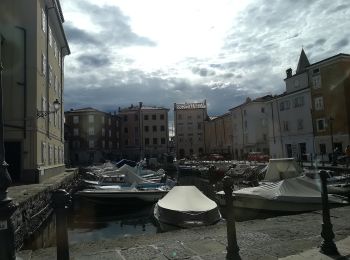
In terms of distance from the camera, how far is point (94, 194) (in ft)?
80.2

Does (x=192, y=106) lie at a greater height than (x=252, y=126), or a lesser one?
greater

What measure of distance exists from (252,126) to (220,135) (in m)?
21.3

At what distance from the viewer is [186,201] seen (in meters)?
15.4

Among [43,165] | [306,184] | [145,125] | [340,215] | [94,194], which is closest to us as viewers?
[340,215]

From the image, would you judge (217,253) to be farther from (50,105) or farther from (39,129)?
(50,105)

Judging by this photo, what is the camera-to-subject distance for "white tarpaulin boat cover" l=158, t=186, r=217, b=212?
15019 mm

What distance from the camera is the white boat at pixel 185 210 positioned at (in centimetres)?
1446

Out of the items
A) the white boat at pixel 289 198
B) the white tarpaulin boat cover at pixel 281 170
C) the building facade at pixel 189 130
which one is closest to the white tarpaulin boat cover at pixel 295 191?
the white boat at pixel 289 198

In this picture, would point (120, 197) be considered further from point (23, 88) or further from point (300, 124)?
point (300, 124)

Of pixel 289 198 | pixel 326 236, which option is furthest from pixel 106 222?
pixel 326 236

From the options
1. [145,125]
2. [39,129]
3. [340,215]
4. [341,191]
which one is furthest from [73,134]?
[340,215]

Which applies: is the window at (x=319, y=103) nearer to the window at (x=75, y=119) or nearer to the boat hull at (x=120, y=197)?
the boat hull at (x=120, y=197)

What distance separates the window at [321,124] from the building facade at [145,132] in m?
60.6

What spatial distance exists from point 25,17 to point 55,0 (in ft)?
24.3
